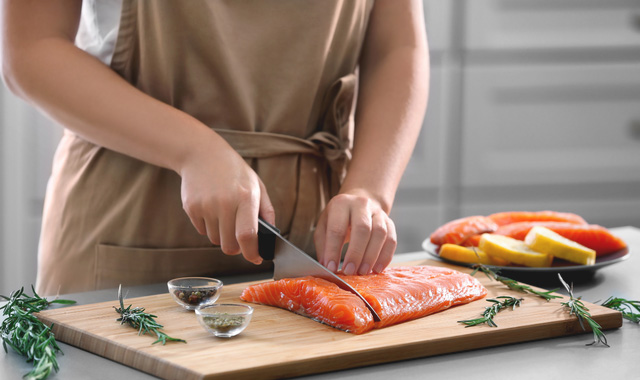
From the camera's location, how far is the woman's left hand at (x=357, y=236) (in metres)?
1.22

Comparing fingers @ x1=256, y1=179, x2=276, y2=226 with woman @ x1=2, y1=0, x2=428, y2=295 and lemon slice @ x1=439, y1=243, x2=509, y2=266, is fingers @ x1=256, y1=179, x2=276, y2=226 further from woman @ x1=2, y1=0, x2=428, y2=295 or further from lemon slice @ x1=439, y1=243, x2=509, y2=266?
lemon slice @ x1=439, y1=243, x2=509, y2=266

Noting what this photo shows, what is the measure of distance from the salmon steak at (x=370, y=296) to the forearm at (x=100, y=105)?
28 cm

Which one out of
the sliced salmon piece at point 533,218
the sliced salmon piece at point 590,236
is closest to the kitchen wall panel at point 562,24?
the sliced salmon piece at point 533,218

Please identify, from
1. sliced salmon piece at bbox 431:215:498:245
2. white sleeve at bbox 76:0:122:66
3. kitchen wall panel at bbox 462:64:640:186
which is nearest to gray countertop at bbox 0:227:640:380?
sliced salmon piece at bbox 431:215:498:245

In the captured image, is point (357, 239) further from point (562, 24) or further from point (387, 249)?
point (562, 24)

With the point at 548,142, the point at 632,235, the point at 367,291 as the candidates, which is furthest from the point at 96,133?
the point at 548,142

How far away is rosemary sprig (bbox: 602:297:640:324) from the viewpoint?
1139mm

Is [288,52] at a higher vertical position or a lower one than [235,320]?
higher

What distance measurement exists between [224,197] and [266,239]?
0.36 ft

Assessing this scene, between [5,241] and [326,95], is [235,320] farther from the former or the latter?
[5,241]

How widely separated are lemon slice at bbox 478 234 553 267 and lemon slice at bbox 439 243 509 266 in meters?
0.01

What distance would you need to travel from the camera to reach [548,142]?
3.66 metres

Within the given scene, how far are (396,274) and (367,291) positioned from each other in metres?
0.15

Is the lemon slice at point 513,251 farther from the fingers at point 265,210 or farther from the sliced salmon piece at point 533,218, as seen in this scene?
the fingers at point 265,210
